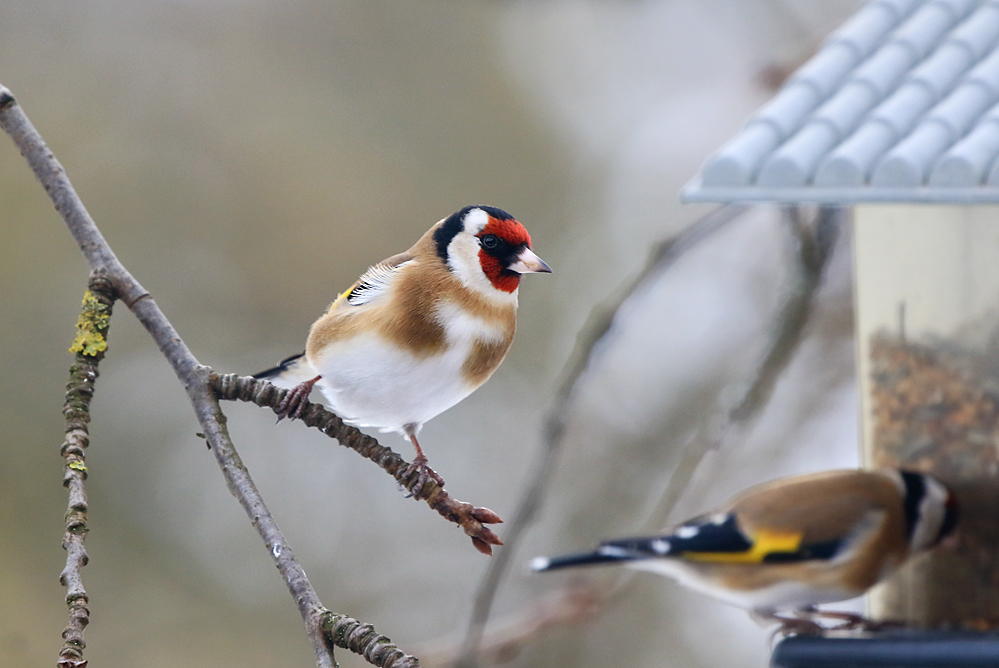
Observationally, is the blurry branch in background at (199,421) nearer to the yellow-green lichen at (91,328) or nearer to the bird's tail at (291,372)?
the yellow-green lichen at (91,328)

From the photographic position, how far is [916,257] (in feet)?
5.60

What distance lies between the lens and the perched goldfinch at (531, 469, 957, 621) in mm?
1623

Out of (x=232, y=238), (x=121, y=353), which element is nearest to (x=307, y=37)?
(x=232, y=238)

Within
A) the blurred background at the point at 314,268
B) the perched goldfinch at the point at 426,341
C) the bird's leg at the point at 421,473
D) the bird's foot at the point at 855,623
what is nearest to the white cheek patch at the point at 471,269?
the perched goldfinch at the point at 426,341

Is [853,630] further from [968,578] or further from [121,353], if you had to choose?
[121,353]

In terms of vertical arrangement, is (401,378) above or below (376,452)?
above

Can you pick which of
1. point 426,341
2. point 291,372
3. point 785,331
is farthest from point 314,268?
point 426,341

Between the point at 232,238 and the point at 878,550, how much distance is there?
9.46 feet

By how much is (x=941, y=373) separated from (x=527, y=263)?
1072 mm

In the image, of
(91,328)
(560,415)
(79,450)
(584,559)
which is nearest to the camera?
(79,450)

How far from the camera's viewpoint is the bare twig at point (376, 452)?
0.86 meters

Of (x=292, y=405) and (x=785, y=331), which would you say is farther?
(x=785, y=331)

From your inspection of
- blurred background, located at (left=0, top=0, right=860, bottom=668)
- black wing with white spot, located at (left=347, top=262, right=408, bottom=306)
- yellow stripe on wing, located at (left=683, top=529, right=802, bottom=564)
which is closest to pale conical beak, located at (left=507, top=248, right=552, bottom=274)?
black wing with white spot, located at (left=347, top=262, right=408, bottom=306)

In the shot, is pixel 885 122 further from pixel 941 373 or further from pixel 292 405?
pixel 292 405
